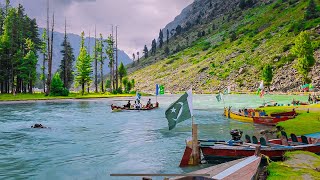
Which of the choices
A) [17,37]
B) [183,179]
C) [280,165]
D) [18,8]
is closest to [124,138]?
[280,165]

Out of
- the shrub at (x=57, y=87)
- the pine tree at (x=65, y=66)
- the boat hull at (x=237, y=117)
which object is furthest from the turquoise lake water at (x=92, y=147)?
the pine tree at (x=65, y=66)

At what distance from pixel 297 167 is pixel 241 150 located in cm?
357

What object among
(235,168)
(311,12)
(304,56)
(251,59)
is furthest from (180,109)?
(311,12)

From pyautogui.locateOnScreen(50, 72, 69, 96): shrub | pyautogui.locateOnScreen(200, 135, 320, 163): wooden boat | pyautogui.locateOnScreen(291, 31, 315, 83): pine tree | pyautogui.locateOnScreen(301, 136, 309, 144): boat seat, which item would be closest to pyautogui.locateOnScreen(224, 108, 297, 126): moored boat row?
pyautogui.locateOnScreen(301, 136, 309, 144): boat seat

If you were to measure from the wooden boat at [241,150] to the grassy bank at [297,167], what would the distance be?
0.60 metres

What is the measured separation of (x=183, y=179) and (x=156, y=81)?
572 feet

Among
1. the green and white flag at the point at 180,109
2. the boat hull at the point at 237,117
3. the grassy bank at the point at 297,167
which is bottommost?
the grassy bank at the point at 297,167

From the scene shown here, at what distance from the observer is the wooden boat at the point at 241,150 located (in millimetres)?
18312

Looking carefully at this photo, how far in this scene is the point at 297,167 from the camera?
15289 mm

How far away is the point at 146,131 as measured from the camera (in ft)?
108

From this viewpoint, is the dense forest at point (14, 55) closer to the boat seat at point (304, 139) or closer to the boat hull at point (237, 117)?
the boat hull at point (237, 117)

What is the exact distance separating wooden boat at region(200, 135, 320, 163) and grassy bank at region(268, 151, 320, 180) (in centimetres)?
60

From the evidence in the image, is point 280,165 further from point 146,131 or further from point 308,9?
point 308,9

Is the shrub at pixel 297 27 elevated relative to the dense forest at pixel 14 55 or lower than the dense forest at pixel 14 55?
elevated
